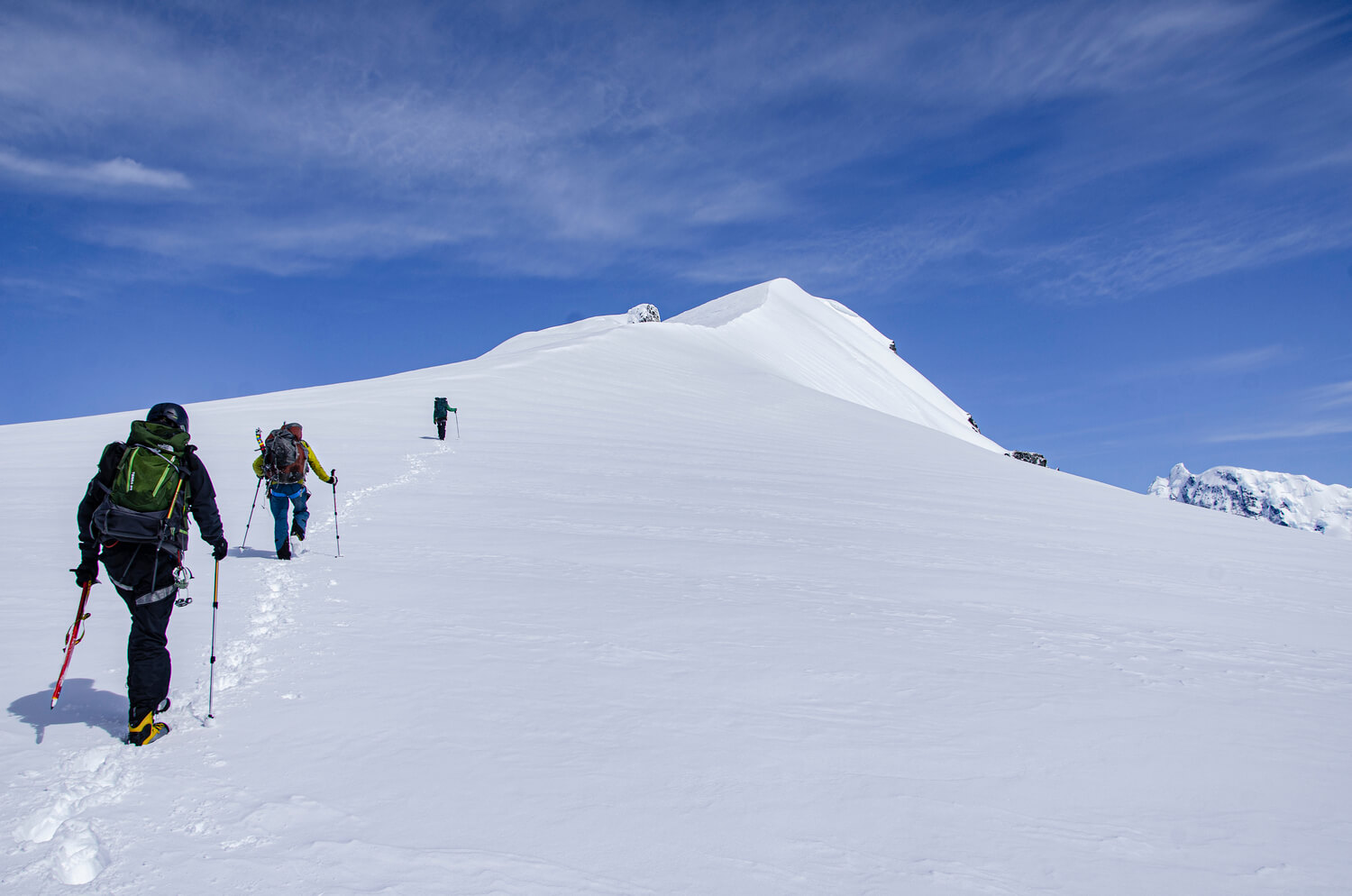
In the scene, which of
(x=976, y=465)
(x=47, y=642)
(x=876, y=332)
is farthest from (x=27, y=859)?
(x=876, y=332)

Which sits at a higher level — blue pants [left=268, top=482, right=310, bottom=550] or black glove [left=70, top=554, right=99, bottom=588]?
blue pants [left=268, top=482, right=310, bottom=550]

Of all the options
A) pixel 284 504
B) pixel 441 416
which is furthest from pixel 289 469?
pixel 441 416

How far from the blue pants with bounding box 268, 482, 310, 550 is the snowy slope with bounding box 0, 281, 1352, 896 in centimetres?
40

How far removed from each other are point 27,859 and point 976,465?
20885 millimetres

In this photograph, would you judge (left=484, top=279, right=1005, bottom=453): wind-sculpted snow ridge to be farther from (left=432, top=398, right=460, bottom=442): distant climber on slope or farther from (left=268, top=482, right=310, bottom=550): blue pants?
(left=268, top=482, right=310, bottom=550): blue pants

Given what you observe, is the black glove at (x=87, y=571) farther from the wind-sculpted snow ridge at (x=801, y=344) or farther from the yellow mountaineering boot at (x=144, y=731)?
the wind-sculpted snow ridge at (x=801, y=344)

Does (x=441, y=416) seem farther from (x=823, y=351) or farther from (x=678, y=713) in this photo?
(x=823, y=351)

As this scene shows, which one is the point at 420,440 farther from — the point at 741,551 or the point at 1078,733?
the point at 1078,733

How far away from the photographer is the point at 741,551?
10180mm

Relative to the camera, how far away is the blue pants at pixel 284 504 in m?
9.05

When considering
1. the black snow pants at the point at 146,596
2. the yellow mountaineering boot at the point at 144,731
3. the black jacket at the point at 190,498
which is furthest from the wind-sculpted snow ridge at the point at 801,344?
the yellow mountaineering boot at the point at 144,731

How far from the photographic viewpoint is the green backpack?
15.5ft

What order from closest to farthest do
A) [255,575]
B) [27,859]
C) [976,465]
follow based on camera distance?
[27,859]
[255,575]
[976,465]

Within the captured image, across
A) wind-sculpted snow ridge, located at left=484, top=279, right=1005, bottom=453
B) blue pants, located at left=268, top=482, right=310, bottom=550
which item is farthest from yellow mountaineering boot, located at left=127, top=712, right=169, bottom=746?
wind-sculpted snow ridge, located at left=484, top=279, right=1005, bottom=453
